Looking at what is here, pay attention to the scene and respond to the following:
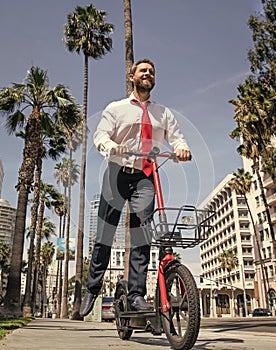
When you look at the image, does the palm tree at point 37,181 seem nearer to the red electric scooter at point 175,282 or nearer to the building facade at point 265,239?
the red electric scooter at point 175,282

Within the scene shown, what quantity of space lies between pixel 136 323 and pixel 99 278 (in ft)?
1.91

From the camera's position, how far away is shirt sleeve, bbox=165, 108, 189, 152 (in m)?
3.68

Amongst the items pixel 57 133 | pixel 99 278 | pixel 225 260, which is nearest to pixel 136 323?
pixel 99 278

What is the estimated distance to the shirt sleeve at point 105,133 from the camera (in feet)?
11.3

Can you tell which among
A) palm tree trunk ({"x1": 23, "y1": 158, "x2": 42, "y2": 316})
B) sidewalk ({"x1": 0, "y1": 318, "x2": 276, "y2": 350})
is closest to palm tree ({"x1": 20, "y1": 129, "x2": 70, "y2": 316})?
palm tree trunk ({"x1": 23, "y1": 158, "x2": 42, "y2": 316})

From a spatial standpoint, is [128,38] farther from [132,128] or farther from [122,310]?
[122,310]

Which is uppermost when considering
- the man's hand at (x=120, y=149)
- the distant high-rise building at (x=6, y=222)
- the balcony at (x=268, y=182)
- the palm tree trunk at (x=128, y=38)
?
the distant high-rise building at (x=6, y=222)

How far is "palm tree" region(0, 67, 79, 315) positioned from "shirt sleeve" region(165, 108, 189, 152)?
12989 mm

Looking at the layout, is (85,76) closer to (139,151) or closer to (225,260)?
(139,151)

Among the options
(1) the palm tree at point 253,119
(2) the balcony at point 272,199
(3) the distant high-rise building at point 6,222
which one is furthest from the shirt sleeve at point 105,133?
(3) the distant high-rise building at point 6,222

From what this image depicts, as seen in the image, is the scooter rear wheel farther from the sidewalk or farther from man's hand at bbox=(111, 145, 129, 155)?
man's hand at bbox=(111, 145, 129, 155)

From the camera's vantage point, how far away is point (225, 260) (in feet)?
230

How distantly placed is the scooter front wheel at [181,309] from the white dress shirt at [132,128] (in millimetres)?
1086

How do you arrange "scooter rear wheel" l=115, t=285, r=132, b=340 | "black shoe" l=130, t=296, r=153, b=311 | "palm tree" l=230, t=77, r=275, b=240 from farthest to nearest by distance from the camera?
"palm tree" l=230, t=77, r=275, b=240
"scooter rear wheel" l=115, t=285, r=132, b=340
"black shoe" l=130, t=296, r=153, b=311
